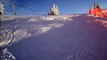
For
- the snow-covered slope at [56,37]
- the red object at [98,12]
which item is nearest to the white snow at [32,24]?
the snow-covered slope at [56,37]

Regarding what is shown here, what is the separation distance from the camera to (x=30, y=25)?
572cm

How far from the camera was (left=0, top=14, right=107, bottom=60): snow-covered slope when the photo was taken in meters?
5.39

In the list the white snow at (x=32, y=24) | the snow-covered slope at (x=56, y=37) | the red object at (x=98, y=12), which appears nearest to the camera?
the snow-covered slope at (x=56, y=37)

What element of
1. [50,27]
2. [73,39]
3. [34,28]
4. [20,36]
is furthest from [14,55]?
[73,39]

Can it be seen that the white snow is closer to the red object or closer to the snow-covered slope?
the snow-covered slope

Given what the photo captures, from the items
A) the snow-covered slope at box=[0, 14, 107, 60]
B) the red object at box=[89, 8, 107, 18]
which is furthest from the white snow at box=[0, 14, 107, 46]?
the red object at box=[89, 8, 107, 18]

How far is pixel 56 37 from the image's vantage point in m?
5.69

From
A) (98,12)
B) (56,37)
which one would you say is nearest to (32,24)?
(56,37)

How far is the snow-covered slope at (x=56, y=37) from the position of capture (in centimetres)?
539

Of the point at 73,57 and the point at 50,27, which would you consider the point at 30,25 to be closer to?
the point at 50,27

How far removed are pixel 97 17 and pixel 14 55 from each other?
9.30ft

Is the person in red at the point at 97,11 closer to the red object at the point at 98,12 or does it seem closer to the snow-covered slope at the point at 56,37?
the red object at the point at 98,12

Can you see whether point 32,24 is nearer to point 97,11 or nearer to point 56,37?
point 56,37

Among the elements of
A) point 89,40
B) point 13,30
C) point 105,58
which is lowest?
point 105,58
